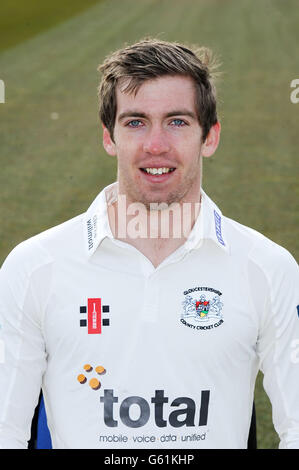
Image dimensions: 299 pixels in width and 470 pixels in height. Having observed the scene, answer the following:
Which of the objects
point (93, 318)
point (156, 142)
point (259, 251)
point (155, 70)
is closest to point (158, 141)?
point (156, 142)

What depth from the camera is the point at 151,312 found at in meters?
2.87

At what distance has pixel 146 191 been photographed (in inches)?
115

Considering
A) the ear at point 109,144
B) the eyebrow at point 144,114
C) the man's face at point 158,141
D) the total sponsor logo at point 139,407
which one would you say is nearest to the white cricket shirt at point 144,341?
the total sponsor logo at point 139,407

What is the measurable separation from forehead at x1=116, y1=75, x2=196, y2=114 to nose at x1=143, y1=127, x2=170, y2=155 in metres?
0.08

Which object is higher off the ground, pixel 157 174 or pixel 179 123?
pixel 179 123

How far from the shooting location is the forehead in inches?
114

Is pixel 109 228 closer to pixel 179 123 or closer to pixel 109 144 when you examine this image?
pixel 109 144

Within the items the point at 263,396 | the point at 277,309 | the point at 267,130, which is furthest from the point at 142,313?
the point at 267,130

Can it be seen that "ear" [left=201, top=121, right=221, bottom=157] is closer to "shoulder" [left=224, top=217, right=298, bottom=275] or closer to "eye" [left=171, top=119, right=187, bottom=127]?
"eye" [left=171, top=119, right=187, bottom=127]

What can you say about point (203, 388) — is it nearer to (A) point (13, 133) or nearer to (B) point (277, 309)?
(B) point (277, 309)

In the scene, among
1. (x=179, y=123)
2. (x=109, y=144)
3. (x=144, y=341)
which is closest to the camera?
(x=144, y=341)

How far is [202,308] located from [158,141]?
2.10 ft

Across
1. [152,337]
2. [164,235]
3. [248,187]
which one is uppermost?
[164,235]

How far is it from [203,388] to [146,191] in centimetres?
77
